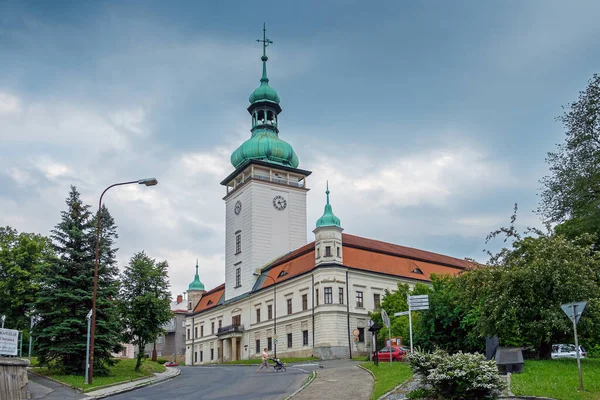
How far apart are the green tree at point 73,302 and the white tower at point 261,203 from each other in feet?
129

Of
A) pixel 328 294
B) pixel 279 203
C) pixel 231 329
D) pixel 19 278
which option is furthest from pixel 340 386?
pixel 279 203

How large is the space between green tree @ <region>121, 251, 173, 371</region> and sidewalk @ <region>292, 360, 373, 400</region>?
537 inches

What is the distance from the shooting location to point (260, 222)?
73.7m

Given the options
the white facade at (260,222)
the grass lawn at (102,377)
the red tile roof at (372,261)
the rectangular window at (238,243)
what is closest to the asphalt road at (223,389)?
the grass lawn at (102,377)

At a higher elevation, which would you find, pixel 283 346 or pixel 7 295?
pixel 7 295

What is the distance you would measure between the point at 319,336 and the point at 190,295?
37.2m

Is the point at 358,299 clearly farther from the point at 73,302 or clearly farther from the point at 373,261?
the point at 73,302

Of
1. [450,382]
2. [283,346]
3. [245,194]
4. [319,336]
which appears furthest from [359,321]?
[450,382]

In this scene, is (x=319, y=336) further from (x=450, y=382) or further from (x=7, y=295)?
(x=450, y=382)

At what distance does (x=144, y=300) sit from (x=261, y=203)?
37.5 meters

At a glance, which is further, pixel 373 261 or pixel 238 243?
pixel 238 243

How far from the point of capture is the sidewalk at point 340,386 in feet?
67.4

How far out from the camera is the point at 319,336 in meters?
57.4

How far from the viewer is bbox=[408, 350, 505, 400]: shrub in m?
16.2
